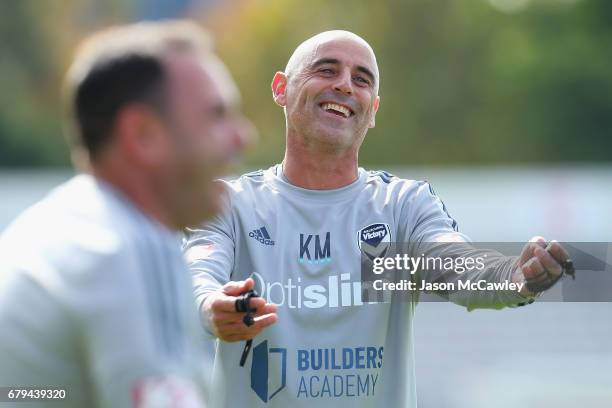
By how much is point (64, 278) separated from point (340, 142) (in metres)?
2.29

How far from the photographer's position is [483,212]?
18.4 m

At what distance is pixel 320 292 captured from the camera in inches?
179

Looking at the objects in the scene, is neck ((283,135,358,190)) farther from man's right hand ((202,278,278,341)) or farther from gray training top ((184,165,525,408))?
man's right hand ((202,278,278,341))

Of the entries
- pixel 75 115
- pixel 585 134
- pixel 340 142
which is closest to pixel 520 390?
pixel 340 142

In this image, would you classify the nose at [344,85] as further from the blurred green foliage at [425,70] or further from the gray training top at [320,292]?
the blurred green foliage at [425,70]

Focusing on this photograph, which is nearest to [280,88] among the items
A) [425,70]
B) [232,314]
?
[232,314]

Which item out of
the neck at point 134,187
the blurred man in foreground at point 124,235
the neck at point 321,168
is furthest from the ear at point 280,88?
the neck at point 134,187

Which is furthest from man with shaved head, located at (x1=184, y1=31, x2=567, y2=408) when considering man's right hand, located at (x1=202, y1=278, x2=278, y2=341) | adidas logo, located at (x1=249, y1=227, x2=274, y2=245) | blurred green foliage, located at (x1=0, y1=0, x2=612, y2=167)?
blurred green foliage, located at (x1=0, y1=0, x2=612, y2=167)

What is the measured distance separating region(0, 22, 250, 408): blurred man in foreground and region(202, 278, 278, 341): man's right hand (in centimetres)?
93

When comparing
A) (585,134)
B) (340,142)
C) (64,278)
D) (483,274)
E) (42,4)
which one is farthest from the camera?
(42,4)

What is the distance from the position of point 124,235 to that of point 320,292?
202cm

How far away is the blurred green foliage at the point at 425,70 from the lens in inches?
1291

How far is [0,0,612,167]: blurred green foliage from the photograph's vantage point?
32.8 m

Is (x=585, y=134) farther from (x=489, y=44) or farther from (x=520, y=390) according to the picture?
(x=520, y=390)
